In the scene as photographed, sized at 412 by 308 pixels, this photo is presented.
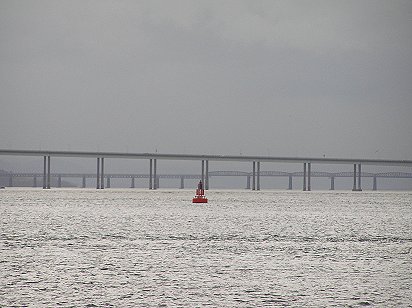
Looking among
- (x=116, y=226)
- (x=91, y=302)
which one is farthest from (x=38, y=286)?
(x=116, y=226)

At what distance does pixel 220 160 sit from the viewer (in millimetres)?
148625

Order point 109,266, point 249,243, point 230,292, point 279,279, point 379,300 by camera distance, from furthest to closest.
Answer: point 249,243 → point 109,266 → point 279,279 → point 230,292 → point 379,300

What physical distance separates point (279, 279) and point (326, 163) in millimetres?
149099

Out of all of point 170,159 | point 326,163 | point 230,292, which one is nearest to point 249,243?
point 230,292

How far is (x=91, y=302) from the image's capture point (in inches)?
297

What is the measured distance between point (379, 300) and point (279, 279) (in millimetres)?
1973

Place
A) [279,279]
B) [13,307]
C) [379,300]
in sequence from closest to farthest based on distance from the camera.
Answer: [13,307], [379,300], [279,279]

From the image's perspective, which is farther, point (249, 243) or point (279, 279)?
point (249, 243)

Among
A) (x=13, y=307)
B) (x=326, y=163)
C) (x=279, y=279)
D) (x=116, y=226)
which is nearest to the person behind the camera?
(x=13, y=307)

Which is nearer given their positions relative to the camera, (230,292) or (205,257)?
(230,292)

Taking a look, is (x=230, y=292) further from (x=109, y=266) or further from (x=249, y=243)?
(x=249, y=243)

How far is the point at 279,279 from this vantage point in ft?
31.4

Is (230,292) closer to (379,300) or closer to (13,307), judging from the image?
(379,300)

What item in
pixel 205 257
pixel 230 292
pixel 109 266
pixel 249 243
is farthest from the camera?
pixel 249 243
